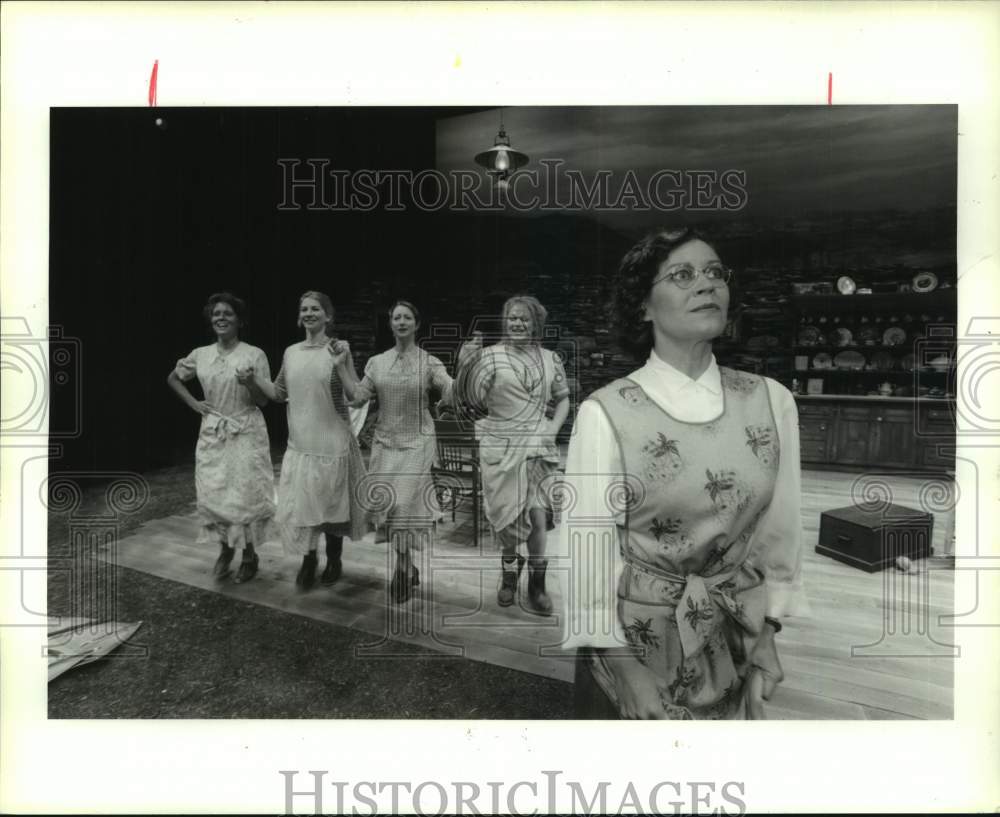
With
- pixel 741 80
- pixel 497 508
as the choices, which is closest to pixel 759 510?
pixel 497 508

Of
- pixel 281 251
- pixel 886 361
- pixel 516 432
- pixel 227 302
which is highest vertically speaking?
pixel 281 251

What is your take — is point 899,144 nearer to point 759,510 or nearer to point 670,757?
point 759,510

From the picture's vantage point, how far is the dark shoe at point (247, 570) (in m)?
2.26

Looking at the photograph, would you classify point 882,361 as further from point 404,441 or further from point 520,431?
point 404,441

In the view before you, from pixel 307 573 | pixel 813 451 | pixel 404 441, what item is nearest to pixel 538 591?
pixel 404 441

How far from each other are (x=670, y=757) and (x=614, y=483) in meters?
0.98

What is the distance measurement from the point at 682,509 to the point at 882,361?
0.93 meters

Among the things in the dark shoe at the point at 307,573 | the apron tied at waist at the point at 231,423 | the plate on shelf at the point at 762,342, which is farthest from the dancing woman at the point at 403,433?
the plate on shelf at the point at 762,342

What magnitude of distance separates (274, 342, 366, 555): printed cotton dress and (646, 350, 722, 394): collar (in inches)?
42.2

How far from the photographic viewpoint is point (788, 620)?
2.09 metres

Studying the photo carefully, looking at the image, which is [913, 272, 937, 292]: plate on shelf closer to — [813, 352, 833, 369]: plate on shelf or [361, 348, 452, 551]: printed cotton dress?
[813, 352, 833, 369]: plate on shelf

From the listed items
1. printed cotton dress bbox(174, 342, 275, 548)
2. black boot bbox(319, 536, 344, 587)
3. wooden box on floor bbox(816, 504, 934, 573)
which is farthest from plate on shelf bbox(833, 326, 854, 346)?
printed cotton dress bbox(174, 342, 275, 548)

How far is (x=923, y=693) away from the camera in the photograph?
207cm

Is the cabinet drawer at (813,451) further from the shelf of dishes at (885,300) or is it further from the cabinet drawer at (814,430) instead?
the shelf of dishes at (885,300)
